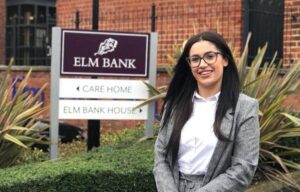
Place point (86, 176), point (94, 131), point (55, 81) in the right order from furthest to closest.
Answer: point (94, 131) < point (55, 81) < point (86, 176)

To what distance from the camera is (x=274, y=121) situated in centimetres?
610


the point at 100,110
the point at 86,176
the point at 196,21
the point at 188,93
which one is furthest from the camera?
the point at 196,21

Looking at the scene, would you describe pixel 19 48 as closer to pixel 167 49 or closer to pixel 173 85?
pixel 167 49

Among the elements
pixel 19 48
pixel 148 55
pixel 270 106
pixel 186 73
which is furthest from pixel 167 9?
pixel 19 48

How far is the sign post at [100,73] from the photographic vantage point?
640 cm

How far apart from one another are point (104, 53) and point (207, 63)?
373 centimetres

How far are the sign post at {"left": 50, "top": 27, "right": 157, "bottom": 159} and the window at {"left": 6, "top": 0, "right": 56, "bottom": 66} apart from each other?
38.5 feet

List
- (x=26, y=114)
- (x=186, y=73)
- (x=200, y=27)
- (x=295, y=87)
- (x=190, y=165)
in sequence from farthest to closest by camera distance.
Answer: (x=200, y=27), (x=295, y=87), (x=26, y=114), (x=186, y=73), (x=190, y=165)

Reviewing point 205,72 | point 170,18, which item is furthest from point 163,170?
point 170,18

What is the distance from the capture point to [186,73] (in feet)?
10.4

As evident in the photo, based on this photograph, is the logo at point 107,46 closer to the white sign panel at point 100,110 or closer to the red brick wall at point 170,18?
the white sign panel at point 100,110

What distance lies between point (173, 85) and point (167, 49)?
8.23 meters

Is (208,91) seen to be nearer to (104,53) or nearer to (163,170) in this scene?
(163,170)

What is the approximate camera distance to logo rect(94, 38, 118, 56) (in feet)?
21.5
